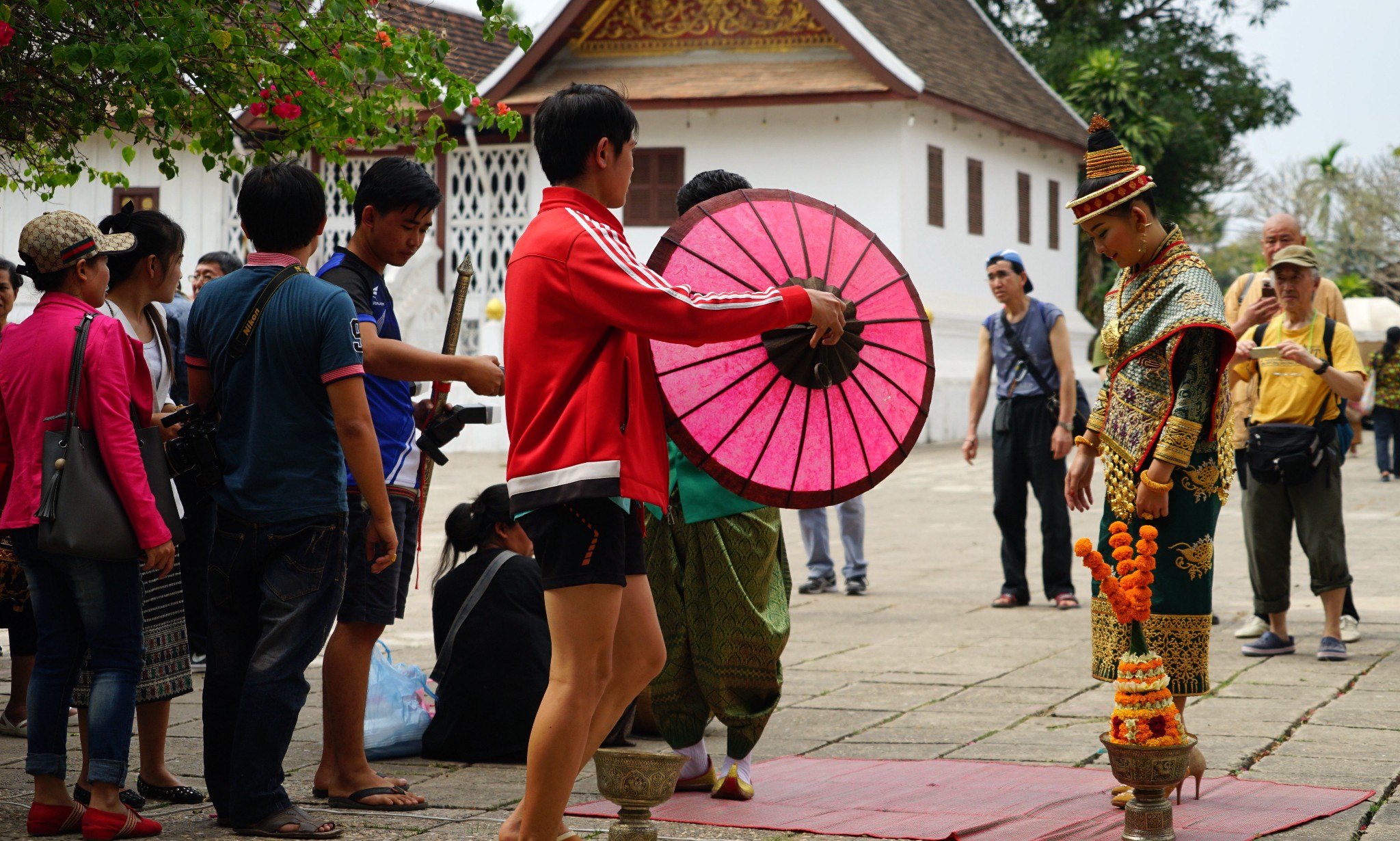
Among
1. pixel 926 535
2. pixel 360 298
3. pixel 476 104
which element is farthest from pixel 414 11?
pixel 926 535

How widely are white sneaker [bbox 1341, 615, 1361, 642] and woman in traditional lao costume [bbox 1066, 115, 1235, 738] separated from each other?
142 inches

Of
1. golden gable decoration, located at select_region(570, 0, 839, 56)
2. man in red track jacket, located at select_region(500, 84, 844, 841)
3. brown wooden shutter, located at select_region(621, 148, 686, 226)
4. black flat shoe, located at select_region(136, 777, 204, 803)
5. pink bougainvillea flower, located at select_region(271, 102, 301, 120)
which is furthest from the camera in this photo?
brown wooden shutter, located at select_region(621, 148, 686, 226)

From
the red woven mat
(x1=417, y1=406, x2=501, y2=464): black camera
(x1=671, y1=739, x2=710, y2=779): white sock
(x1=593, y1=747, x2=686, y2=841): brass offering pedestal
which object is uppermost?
(x1=417, y1=406, x2=501, y2=464): black camera

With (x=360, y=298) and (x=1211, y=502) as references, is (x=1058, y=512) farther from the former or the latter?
(x=360, y=298)

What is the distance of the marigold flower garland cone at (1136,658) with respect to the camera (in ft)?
13.2

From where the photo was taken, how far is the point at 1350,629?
7914 millimetres

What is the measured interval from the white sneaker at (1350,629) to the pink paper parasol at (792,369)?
4410 mm

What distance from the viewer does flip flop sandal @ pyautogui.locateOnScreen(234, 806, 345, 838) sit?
171 inches

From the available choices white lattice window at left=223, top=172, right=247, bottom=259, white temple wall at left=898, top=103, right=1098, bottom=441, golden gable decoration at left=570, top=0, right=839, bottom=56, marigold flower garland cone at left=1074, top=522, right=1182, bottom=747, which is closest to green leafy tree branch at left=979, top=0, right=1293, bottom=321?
white temple wall at left=898, top=103, right=1098, bottom=441

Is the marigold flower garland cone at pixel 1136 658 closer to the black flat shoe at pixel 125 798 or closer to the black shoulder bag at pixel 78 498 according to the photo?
the black shoulder bag at pixel 78 498

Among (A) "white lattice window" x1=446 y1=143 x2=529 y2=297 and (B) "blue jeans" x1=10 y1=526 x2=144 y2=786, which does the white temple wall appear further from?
(B) "blue jeans" x1=10 y1=526 x2=144 y2=786

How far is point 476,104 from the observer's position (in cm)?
638

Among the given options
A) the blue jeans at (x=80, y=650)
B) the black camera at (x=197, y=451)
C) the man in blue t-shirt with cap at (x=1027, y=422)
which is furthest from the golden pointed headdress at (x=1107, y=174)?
the man in blue t-shirt with cap at (x=1027, y=422)

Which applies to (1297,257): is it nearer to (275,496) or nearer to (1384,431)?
(275,496)
